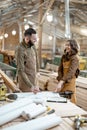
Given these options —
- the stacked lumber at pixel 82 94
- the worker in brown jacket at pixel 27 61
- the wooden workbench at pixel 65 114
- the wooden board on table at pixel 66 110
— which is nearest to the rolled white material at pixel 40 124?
the wooden workbench at pixel 65 114

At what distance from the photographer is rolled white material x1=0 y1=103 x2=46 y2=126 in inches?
78.5

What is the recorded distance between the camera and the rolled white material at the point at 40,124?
1808 millimetres

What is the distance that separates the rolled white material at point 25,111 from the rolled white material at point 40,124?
5.5 inches

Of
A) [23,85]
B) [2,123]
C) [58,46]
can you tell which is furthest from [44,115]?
[58,46]

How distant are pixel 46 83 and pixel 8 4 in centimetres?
470

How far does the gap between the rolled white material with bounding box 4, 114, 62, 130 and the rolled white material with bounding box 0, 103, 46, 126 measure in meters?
0.14

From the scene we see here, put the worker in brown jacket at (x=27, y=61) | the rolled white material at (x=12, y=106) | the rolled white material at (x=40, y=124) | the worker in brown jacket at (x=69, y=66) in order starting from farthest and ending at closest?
1. the worker in brown jacket at (x=69, y=66)
2. the worker in brown jacket at (x=27, y=61)
3. the rolled white material at (x=12, y=106)
4. the rolled white material at (x=40, y=124)

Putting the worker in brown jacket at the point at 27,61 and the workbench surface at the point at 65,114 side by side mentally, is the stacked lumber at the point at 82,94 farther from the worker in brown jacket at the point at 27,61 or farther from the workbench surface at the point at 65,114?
the workbench surface at the point at 65,114

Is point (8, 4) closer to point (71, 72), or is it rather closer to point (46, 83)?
point (46, 83)

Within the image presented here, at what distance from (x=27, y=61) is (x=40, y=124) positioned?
184 cm

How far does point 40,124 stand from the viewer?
6.11ft

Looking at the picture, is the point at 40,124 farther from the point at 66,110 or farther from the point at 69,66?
the point at 69,66

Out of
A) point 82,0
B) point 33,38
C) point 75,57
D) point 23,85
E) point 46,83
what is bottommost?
point 46,83

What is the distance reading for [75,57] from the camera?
3740 mm
